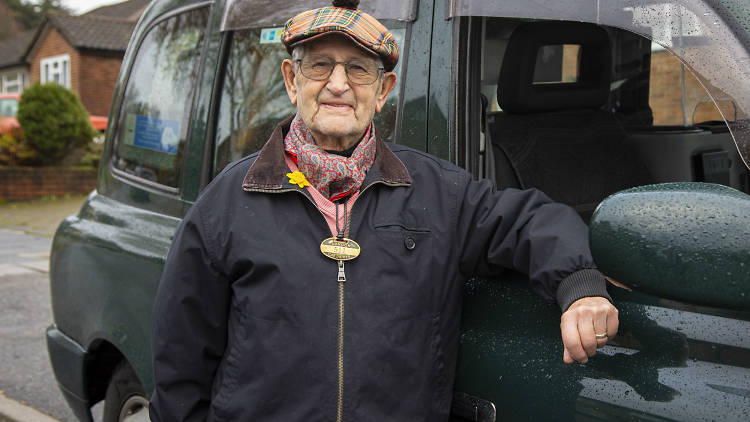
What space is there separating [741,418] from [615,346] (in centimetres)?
27

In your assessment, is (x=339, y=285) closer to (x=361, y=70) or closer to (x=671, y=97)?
(x=361, y=70)

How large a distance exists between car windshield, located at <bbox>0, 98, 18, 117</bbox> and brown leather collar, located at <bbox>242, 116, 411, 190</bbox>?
18.6 meters

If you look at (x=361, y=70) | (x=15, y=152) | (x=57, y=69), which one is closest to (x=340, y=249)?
(x=361, y=70)

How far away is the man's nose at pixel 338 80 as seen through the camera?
1.80 metres

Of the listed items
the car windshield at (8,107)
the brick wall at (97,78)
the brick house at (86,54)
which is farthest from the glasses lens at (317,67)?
the brick wall at (97,78)

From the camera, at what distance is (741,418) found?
130 centimetres

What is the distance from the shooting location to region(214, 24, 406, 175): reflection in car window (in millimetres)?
2418

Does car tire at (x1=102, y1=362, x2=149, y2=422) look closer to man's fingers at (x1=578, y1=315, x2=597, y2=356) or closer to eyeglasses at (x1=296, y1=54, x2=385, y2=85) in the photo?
eyeglasses at (x1=296, y1=54, x2=385, y2=85)

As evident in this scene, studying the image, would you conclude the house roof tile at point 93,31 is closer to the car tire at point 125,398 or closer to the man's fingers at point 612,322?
the car tire at point 125,398

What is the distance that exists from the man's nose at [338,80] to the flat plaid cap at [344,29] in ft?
0.30

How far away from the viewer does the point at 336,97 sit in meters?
1.81

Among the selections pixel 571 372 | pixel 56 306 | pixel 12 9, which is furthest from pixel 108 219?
pixel 12 9

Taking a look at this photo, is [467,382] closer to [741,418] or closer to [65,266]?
[741,418]

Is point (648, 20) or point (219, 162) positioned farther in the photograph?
point (219, 162)
